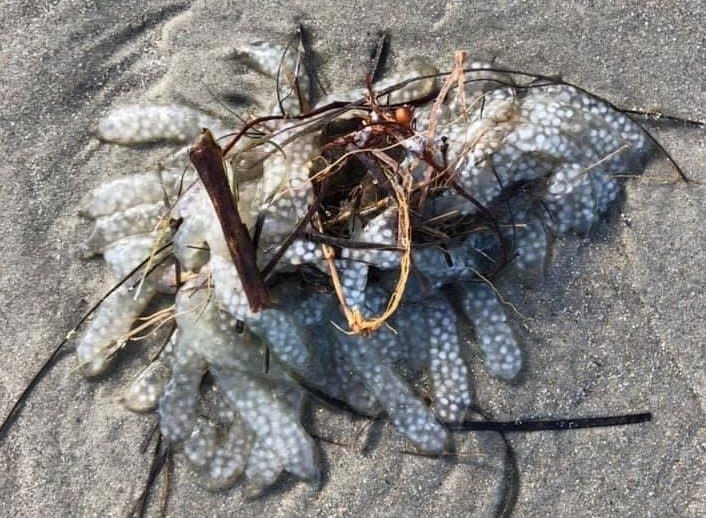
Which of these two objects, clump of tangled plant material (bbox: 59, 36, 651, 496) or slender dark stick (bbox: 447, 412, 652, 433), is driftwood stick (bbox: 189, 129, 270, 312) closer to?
clump of tangled plant material (bbox: 59, 36, 651, 496)

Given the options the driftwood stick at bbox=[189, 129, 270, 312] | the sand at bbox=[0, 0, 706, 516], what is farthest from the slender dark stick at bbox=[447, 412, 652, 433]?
the driftwood stick at bbox=[189, 129, 270, 312]

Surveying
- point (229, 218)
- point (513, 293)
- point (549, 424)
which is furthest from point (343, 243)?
point (549, 424)

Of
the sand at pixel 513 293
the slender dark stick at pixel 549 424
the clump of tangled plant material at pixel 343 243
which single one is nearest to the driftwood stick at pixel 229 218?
the clump of tangled plant material at pixel 343 243

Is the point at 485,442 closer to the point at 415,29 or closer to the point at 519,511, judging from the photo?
the point at 519,511

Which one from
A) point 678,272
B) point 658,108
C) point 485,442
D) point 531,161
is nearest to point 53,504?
point 485,442

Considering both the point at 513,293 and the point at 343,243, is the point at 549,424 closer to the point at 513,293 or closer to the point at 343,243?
the point at 513,293
